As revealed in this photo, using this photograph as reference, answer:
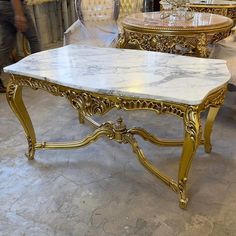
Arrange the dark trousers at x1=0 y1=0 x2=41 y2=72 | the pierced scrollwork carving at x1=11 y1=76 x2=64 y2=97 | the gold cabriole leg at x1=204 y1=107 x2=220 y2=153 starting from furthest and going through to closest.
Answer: the dark trousers at x1=0 y1=0 x2=41 y2=72
the gold cabriole leg at x1=204 y1=107 x2=220 y2=153
the pierced scrollwork carving at x1=11 y1=76 x2=64 y2=97

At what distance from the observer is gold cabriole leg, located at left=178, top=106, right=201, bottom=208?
4.21ft

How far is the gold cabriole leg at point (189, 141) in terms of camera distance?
1.28m

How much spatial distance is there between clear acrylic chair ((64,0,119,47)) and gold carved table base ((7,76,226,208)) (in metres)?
1.22

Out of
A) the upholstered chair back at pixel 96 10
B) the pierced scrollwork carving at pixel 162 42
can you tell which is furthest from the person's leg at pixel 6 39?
the pierced scrollwork carving at pixel 162 42

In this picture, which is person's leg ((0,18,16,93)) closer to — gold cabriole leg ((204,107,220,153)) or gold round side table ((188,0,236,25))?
gold round side table ((188,0,236,25))

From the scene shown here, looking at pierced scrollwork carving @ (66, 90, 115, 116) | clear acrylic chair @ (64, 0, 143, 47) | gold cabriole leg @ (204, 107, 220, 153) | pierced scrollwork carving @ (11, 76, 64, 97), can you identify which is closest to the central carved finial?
pierced scrollwork carving @ (66, 90, 115, 116)

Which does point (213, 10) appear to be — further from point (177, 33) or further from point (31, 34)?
point (31, 34)

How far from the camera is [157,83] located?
1393 mm

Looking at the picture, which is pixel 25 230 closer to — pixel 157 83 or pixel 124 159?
pixel 124 159

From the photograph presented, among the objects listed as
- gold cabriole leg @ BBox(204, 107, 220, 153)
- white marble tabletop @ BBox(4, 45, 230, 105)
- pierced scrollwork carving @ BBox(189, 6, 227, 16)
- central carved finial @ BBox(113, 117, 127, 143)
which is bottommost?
gold cabriole leg @ BBox(204, 107, 220, 153)

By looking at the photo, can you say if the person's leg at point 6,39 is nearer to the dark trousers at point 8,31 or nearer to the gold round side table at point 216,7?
the dark trousers at point 8,31

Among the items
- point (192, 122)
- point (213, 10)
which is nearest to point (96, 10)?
point (213, 10)

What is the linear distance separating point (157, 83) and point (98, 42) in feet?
4.94

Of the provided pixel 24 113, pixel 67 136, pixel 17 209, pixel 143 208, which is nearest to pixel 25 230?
pixel 17 209
